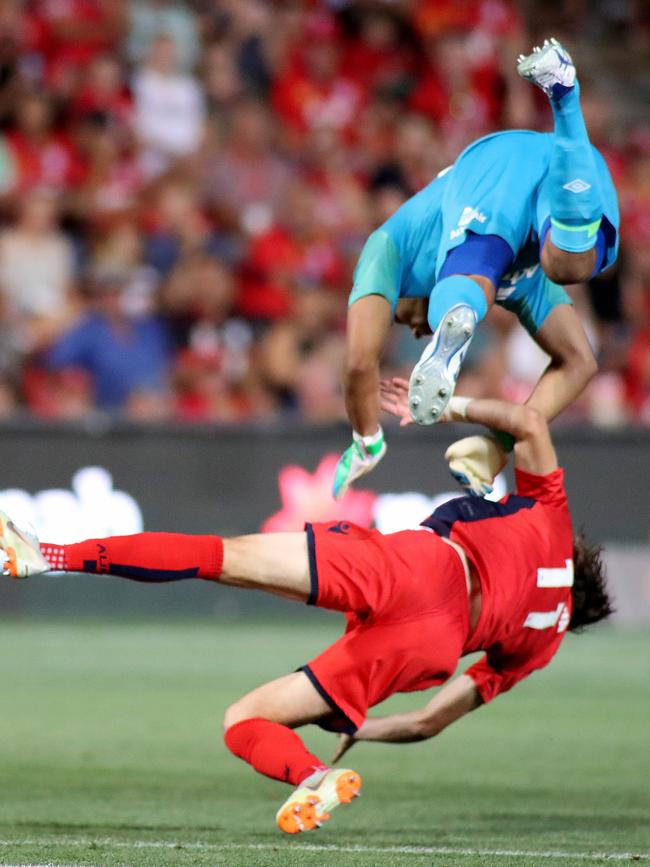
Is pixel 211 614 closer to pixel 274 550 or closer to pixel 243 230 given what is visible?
pixel 243 230

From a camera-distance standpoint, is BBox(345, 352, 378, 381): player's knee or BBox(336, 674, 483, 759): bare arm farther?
BBox(345, 352, 378, 381): player's knee

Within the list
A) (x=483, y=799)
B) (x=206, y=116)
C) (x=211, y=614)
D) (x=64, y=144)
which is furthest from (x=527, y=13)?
(x=483, y=799)

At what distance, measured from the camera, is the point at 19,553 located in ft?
14.8

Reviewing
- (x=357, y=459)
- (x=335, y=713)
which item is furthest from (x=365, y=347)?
(x=335, y=713)

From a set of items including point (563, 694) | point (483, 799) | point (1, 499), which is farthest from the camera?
point (1, 499)

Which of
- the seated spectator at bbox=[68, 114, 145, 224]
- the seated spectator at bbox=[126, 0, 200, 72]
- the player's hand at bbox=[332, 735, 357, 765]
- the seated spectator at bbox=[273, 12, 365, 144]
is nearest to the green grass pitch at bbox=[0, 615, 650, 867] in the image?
the player's hand at bbox=[332, 735, 357, 765]

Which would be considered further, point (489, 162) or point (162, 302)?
point (162, 302)

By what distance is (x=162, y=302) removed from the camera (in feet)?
39.7

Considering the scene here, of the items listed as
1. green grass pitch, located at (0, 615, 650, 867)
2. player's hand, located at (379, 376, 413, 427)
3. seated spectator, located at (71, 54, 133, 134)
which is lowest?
green grass pitch, located at (0, 615, 650, 867)

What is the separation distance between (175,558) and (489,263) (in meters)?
1.83

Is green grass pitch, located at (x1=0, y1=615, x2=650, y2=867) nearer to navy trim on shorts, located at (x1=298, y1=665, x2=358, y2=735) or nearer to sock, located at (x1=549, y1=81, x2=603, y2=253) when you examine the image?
navy trim on shorts, located at (x1=298, y1=665, x2=358, y2=735)

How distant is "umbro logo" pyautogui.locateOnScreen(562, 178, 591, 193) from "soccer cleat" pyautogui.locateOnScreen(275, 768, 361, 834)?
7.62 ft

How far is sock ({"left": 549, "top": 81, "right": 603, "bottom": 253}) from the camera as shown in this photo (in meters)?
5.39

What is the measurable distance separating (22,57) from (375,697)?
9.25 m
